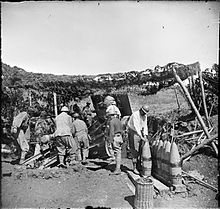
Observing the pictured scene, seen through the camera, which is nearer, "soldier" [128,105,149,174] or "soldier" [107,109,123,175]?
"soldier" [128,105,149,174]

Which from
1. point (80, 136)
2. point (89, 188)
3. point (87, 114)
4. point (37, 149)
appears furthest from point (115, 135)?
point (87, 114)

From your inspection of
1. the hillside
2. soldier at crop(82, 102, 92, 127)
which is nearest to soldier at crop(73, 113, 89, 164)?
soldier at crop(82, 102, 92, 127)

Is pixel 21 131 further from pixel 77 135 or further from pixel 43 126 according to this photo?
pixel 77 135

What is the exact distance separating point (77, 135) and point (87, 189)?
7.24 ft

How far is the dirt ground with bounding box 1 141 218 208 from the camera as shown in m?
5.15

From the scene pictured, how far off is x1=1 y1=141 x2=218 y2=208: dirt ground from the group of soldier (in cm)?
50

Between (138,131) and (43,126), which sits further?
(43,126)

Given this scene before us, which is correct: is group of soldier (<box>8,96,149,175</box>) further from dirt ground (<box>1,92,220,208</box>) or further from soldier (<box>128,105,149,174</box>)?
dirt ground (<box>1,92,220,208</box>)

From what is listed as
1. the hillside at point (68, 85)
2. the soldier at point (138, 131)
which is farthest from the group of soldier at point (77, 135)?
the hillside at point (68, 85)

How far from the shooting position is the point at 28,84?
9.80 meters

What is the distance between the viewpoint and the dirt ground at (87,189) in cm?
515

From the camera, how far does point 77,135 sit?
7.86 m

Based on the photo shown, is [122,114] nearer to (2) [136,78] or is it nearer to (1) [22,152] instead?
(2) [136,78]

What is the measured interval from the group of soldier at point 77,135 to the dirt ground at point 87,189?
19.8 inches
